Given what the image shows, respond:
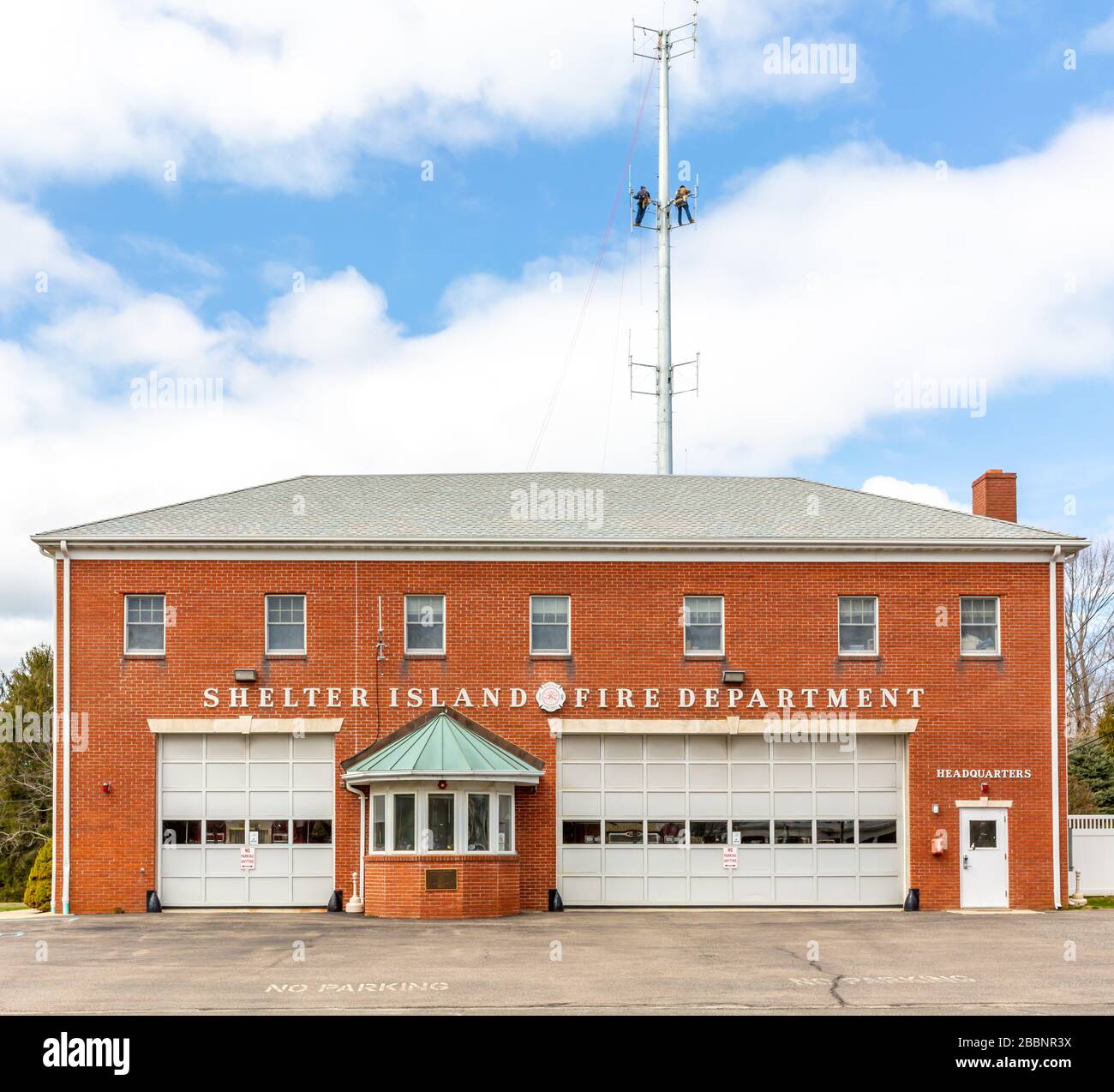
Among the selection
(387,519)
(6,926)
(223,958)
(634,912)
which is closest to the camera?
(223,958)

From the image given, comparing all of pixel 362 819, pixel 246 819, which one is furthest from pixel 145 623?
pixel 362 819

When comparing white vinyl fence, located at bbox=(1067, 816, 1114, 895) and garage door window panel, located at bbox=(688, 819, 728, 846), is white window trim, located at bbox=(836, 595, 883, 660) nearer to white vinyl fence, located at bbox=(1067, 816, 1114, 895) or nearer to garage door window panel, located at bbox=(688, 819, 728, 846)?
garage door window panel, located at bbox=(688, 819, 728, 846)

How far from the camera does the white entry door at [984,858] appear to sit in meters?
29.4

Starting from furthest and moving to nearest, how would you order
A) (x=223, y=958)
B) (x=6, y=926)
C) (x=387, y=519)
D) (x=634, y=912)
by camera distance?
1. (x=387, y=519)
2. (x=634, y=912)
3. (x=6, y=926)
4. (x=223, y=958)

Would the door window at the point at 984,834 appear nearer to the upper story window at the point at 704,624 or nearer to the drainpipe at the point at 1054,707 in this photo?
the drainpipe at the point at 1054,707

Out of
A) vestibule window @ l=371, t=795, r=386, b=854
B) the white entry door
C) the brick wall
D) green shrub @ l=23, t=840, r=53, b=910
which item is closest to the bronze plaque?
vestibule window @ l=371, t=795, r=386, b=854

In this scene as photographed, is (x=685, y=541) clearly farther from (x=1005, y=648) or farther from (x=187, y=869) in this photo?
(x=187, y=869)

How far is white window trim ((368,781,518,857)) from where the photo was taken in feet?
88.9

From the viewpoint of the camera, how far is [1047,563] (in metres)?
30.3

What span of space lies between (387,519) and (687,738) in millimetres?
8274

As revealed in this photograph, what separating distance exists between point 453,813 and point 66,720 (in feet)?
28.2

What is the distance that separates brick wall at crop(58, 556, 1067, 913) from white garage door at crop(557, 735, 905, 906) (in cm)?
66

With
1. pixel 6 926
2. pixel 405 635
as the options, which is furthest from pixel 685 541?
pixel 6 926

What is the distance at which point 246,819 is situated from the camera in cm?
2925
